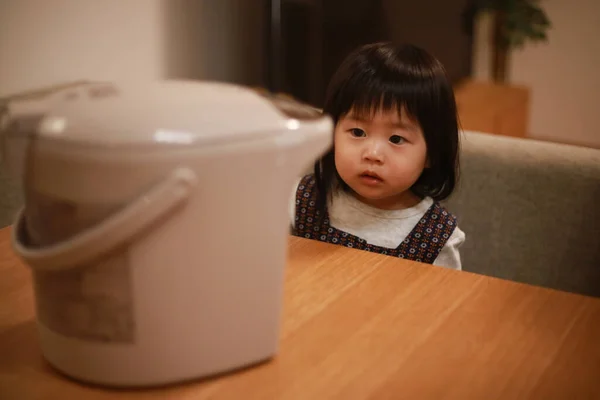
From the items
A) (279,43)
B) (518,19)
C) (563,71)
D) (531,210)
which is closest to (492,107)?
(518,19)

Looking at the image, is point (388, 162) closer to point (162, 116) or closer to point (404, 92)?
point (404, 92)

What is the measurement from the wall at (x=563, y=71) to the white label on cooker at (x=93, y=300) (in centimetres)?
319

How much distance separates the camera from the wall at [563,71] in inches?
129

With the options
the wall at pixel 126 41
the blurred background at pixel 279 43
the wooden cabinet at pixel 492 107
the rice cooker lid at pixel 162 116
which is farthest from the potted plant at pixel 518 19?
the rice cooker lid at pixel 162 116

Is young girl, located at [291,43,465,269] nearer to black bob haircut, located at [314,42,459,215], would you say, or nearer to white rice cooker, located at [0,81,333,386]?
black bob haircut, located at [314,42,459,215]

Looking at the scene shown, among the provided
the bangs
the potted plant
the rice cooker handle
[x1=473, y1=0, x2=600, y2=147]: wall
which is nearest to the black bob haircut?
the bangs

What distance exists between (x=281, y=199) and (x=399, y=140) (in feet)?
1.37

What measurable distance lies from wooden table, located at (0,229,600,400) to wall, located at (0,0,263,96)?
2.68 feet

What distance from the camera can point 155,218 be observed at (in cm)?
49

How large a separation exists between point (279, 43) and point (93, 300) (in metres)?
1.56

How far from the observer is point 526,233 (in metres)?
1.15

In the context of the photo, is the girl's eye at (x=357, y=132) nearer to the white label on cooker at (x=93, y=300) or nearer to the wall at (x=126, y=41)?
the white label on cooker at (x=93, y=300)

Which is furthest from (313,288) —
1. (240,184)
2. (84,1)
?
(84,1)

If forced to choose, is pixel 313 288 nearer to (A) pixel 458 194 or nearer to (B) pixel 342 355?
(B) pixel 342 355
